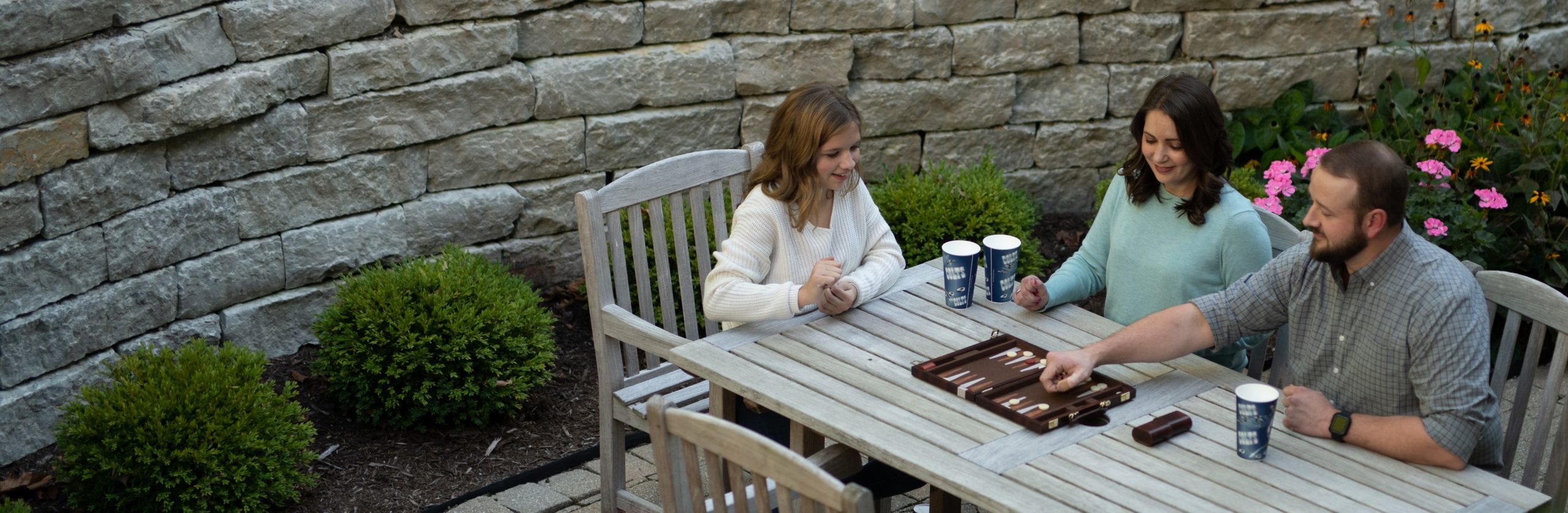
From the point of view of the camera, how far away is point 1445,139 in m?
5.07

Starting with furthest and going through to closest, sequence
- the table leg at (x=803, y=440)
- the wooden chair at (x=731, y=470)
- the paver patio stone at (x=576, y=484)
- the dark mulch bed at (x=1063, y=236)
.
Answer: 1. the dark mulch bed at (x=1063, y=236)
2. the paver patio stone at (x=576, y=484)
3. the table leg at (x=803, y=440)
4. the wooden chair at (x=731, y=470)

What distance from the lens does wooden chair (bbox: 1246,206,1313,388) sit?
3.60 meters

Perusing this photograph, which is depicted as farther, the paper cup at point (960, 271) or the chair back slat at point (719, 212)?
the chair back slat at point (719, 212)

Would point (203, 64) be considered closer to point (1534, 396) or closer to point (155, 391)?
point (155, 391)

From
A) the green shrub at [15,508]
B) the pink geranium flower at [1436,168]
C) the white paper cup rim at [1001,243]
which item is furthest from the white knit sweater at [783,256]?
the pink geranium flower at [1436,168]

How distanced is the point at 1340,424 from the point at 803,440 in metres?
1.15

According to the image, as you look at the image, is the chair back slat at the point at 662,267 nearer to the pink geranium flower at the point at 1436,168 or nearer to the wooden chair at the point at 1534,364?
the wooden chair at the point at 1534,364

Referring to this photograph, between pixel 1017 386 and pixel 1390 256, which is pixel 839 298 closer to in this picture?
pixel 1017 386

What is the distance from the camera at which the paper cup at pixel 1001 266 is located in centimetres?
338

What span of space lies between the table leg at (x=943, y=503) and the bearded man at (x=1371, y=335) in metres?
0.65

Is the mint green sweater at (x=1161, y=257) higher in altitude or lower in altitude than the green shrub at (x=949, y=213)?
higher

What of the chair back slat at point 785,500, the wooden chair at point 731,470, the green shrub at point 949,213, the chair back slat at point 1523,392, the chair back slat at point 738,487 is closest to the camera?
the wooden chair at point 731,470

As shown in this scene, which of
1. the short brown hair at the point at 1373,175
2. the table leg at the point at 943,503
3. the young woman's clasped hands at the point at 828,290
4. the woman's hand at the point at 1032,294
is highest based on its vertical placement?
the short brown hair at the point at 1373,175

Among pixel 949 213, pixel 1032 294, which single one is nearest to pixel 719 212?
pixel 1032 294
